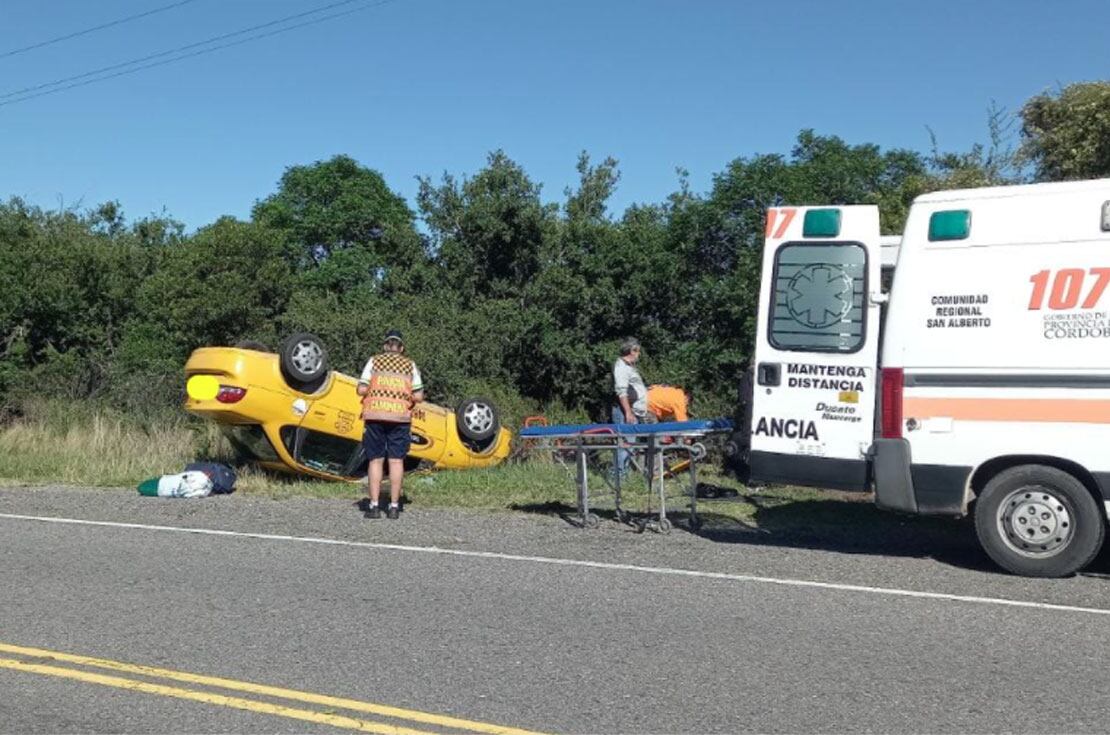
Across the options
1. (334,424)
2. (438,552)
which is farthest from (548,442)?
(334,424)

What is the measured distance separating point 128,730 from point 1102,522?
6.23 m

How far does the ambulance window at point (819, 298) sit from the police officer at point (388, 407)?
3.93 metres

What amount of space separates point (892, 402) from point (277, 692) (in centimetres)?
491

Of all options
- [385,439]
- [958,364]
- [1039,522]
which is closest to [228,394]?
[385,439]

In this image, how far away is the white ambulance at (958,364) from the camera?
7.82 m

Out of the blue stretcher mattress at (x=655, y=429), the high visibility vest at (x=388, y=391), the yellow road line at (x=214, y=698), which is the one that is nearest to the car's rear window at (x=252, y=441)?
→ the high visibility vest at (x=388, y=391)

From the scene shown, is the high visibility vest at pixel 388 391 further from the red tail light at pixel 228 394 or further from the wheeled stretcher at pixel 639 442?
the red tail light at pixel 228 394

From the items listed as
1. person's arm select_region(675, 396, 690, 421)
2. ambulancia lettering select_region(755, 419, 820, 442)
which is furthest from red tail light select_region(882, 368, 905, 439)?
person's arm select_region(675, 396, 690, 421)

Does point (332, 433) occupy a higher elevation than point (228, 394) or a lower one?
lower

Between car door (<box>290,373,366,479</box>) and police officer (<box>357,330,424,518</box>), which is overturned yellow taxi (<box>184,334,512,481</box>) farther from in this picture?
police officer (<box>357,330,424,518</box>)

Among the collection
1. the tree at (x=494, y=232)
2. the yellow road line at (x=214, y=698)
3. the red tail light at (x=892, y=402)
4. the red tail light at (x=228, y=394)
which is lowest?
the yellow road line at (x=214, y=698)

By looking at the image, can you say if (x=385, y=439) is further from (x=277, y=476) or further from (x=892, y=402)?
(x=892, y=402)

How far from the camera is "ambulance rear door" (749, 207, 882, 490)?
8.73 meters

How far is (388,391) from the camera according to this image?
1129cm
